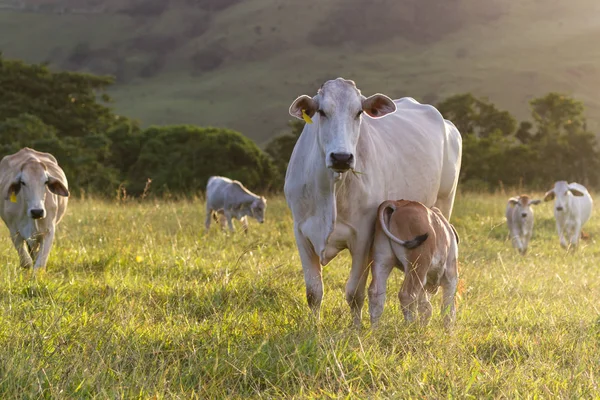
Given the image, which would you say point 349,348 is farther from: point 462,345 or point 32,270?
point 32,270

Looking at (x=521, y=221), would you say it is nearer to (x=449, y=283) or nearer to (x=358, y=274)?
(x=449, y=283)

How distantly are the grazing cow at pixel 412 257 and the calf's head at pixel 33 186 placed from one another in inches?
140

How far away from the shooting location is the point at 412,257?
4535mm

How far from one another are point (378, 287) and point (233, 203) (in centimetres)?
1006

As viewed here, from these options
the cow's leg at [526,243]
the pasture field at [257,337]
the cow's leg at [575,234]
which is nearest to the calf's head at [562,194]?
the cow's leg at [575,234]

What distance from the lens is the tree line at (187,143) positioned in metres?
31.0

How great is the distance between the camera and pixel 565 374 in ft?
11.9

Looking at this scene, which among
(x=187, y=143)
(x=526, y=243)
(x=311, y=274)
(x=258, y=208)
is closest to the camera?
(x=311, y=274)

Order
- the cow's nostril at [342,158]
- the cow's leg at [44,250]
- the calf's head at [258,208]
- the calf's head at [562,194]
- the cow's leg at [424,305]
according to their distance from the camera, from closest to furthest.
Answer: the cow's nostril at [342,158] → the cow's leg at [424,305] → the cow's leg at [44,250] → the calf's head at [562,194] → the calf's head at [258,208]

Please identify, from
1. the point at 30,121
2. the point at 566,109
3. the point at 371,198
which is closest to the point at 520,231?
the point at 371,198

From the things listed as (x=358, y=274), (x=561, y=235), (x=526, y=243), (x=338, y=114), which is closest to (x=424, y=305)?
(x=358, y=274)

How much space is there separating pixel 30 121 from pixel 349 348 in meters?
31.5

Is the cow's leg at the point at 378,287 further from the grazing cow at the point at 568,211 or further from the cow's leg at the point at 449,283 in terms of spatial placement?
the grazing cow at the point at 568,211

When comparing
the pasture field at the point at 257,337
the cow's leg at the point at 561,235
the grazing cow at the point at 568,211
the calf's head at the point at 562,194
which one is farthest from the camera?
the calf's head at the point at 562,194
